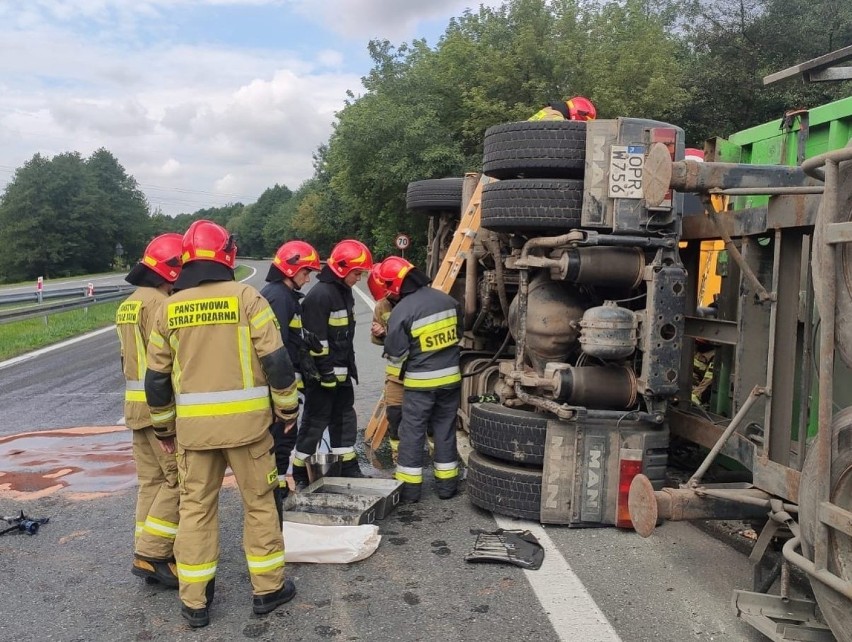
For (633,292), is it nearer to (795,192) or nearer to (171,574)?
(795,192)

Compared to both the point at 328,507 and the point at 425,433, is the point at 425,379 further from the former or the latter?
the point at 328,507

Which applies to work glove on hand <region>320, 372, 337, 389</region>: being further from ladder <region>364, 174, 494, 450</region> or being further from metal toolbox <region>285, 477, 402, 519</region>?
ladder <region>364, 174, 494, 450</region>

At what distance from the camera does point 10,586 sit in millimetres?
3635

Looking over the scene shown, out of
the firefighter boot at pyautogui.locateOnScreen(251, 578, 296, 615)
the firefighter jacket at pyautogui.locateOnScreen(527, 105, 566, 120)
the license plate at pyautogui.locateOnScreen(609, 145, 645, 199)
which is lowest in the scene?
the firefighter boot at pyautogui.locateOnScreen(251, 578, 296, 615)

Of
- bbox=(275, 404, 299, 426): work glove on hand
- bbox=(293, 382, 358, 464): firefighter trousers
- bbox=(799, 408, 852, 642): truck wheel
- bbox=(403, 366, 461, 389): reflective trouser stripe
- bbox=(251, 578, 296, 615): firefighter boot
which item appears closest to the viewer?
bbox=(799, 408, 852, 642): truck wheel

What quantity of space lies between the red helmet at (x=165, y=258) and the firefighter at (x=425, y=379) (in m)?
1.58

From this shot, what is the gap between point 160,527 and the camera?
3732 millimetres

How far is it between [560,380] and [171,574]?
229 centimetres

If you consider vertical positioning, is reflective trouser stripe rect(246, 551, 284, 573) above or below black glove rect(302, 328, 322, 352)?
below

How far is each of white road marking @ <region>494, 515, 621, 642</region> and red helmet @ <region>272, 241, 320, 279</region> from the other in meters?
2.35

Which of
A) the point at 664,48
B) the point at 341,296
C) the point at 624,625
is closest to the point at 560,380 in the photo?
the point at 624,625

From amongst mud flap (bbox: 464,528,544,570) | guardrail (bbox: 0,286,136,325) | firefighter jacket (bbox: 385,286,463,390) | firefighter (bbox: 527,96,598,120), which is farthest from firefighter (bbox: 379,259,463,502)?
guardrail (bbox: 0,286,136,325)

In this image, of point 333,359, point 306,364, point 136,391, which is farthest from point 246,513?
point 333,359

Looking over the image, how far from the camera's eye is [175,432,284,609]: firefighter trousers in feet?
11.1
